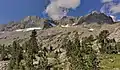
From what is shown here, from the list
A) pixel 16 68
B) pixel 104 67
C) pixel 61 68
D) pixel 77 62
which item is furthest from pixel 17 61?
pixel 77 62

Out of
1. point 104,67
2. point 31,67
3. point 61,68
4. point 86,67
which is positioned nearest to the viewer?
point 86,67

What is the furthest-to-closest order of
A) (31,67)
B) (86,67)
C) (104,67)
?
(104,67) → (31,67) → (86,67)

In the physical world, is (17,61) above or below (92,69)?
above

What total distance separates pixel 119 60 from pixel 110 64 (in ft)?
42.2

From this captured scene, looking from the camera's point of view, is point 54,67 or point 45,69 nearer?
point 45,69

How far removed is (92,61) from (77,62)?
7.40 m

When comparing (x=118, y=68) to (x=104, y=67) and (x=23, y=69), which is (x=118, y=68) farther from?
(x=23, y=69)

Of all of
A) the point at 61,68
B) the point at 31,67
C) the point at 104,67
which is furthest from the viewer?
the point at 61,68

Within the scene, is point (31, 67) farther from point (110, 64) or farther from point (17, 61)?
point (110, 64)

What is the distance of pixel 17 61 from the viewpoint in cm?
19850

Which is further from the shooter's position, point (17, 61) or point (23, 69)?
point (17, 61)

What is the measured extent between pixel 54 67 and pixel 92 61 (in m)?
73.9

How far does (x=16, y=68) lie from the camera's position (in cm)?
17688

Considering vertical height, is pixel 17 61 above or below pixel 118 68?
above
